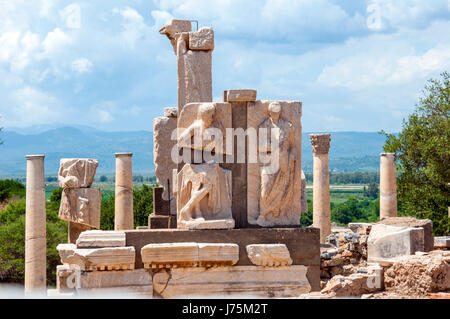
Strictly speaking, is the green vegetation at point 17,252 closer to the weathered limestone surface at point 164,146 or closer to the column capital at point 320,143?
the weathered limestone surface at point 164,146

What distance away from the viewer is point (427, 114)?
26.0 meters

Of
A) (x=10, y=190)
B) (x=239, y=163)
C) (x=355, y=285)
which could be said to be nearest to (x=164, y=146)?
(x=239, y=163)

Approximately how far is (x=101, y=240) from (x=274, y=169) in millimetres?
3133

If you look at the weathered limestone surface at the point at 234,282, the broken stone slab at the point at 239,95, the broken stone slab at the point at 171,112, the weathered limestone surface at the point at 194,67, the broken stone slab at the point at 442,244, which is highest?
the weathered limestone surface at the point at 194,67

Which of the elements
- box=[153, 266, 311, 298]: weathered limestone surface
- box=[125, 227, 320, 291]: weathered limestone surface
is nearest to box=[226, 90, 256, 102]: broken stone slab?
box=[125, 227, 320, 291]: weathered limestone surface

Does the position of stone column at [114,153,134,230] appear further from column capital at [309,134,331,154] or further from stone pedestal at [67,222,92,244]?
column capital at [309,134,331,154]

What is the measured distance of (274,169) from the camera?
A: 1121 centimetres

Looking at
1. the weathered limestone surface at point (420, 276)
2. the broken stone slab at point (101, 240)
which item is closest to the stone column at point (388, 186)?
the broken stone slab at point (101, 240)

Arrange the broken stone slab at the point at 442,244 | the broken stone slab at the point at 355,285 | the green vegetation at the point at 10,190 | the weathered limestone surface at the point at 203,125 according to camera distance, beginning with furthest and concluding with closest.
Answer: the green vegetation at the point at 10,190, the broken stone slab at the point at 442,244, the weathered limestone surface at the point at 203,125, the broken stone slab at the point at 355,285

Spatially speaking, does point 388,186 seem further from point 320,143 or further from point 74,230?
point 74,230

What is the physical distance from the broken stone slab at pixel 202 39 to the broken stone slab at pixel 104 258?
19.5ft

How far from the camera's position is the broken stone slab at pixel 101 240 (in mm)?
10586

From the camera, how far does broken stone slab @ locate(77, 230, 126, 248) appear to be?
10.6 m

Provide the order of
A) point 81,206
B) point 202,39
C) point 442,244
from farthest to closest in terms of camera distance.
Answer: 1. point 81,206
2. point 202,39
3. point 442,244
